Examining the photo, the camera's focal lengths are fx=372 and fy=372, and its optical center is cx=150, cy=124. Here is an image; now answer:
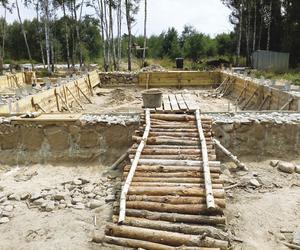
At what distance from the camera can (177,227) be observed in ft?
13.2

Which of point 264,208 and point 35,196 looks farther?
point 35,196

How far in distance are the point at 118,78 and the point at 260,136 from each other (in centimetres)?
1341

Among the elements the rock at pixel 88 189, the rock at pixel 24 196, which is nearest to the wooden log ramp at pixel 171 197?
the rock at pixel 88 189

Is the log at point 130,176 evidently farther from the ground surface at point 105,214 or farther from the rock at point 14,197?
the rock at point 14,197

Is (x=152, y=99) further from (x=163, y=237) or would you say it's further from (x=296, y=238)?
(x=296, y=238)

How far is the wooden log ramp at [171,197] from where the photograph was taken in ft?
12.8

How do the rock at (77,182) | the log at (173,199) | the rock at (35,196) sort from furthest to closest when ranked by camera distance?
the rock at (77,182) → the rock at (35,196) → the log at (173,199)

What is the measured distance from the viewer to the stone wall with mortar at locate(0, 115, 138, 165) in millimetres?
6734

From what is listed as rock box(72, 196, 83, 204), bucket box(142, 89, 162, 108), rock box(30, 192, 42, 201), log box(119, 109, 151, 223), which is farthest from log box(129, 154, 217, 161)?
bucket box(142, 89, 162, 108)

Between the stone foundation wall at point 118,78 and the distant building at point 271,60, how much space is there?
25.4 ft

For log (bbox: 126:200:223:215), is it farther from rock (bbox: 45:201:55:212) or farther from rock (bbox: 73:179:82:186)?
rock (bbox: 73:179:82:186)

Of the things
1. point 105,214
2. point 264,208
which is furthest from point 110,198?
point 264,208

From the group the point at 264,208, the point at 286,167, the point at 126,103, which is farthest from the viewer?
the point at 126,103

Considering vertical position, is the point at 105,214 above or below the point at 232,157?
below
